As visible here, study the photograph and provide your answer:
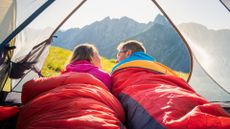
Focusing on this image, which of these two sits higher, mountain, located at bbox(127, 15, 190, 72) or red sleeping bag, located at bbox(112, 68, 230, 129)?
red sleeping bag, located at bbox(112, 68, 230, 129)

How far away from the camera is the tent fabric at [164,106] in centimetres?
126

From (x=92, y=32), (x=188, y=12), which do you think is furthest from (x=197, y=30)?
(x=92, y=32)

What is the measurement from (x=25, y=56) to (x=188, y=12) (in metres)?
1.90

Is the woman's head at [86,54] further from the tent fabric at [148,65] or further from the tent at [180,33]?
the tent at [180,33]

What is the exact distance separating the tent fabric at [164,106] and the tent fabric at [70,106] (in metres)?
0.13

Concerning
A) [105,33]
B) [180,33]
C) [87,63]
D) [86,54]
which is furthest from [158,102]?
[105,33]

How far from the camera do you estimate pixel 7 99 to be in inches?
117

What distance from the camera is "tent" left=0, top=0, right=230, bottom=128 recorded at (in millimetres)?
2434

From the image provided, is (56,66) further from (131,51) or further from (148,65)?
(148,65)

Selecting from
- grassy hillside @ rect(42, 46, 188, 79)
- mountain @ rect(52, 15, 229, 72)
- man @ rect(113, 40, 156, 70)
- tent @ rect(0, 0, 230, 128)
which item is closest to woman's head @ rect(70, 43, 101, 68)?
man @ rect(113, 40, 156, 70)

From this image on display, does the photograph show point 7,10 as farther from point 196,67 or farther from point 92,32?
point 92,32

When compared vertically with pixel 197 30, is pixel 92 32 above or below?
below

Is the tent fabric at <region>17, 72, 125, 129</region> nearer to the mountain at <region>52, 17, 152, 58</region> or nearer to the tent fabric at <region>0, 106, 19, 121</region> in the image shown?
the tent fabric at <region>0, 106, 19, 121</region>

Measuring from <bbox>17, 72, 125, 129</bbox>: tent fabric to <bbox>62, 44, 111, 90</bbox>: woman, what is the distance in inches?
20.2
